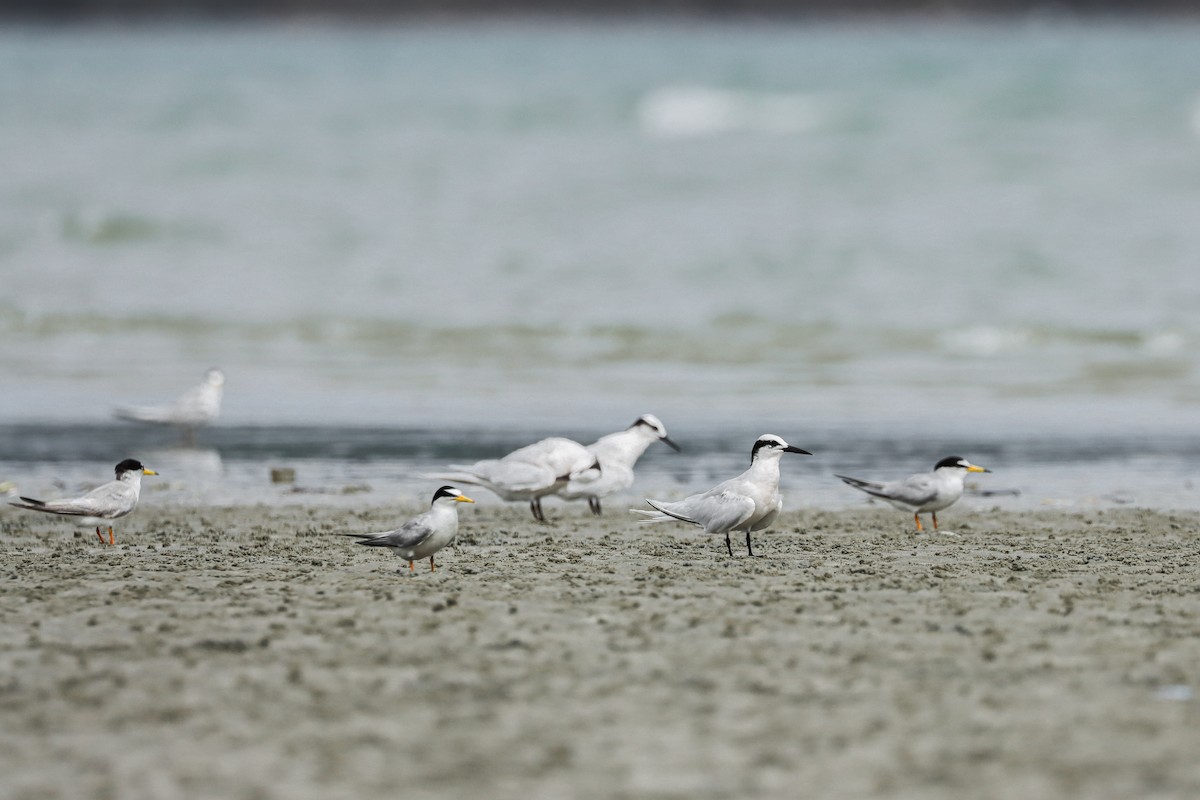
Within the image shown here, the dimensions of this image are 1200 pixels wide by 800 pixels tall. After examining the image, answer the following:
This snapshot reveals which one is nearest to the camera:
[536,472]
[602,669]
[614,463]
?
[602,669]

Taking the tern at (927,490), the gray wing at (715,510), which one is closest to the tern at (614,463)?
the gray wing at (715,510)

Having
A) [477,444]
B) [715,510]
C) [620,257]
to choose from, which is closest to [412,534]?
[715,510]

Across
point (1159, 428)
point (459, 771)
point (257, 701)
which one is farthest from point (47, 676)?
point (1159, 428)

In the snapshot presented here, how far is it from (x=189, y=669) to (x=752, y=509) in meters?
2.95

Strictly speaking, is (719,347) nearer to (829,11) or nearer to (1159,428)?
(1159,428)

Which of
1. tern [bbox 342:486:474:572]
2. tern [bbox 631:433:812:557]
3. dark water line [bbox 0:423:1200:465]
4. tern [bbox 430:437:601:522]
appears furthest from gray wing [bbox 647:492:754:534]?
dark water line [bbox 0:423:1200:465]

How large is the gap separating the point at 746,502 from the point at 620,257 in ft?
55.9

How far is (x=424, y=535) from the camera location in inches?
261

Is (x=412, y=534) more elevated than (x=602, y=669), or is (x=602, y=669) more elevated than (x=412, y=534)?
(x=412, y=534)

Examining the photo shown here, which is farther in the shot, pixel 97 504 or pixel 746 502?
pixel 97 504

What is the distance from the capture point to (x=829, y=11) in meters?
60.0

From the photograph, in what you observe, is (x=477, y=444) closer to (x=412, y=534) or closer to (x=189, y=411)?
(x=189, y=411)

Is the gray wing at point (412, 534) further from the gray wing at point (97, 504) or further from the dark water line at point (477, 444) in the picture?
the dark water line at point (477, 444)

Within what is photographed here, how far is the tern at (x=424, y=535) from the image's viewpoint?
6.62 meters
